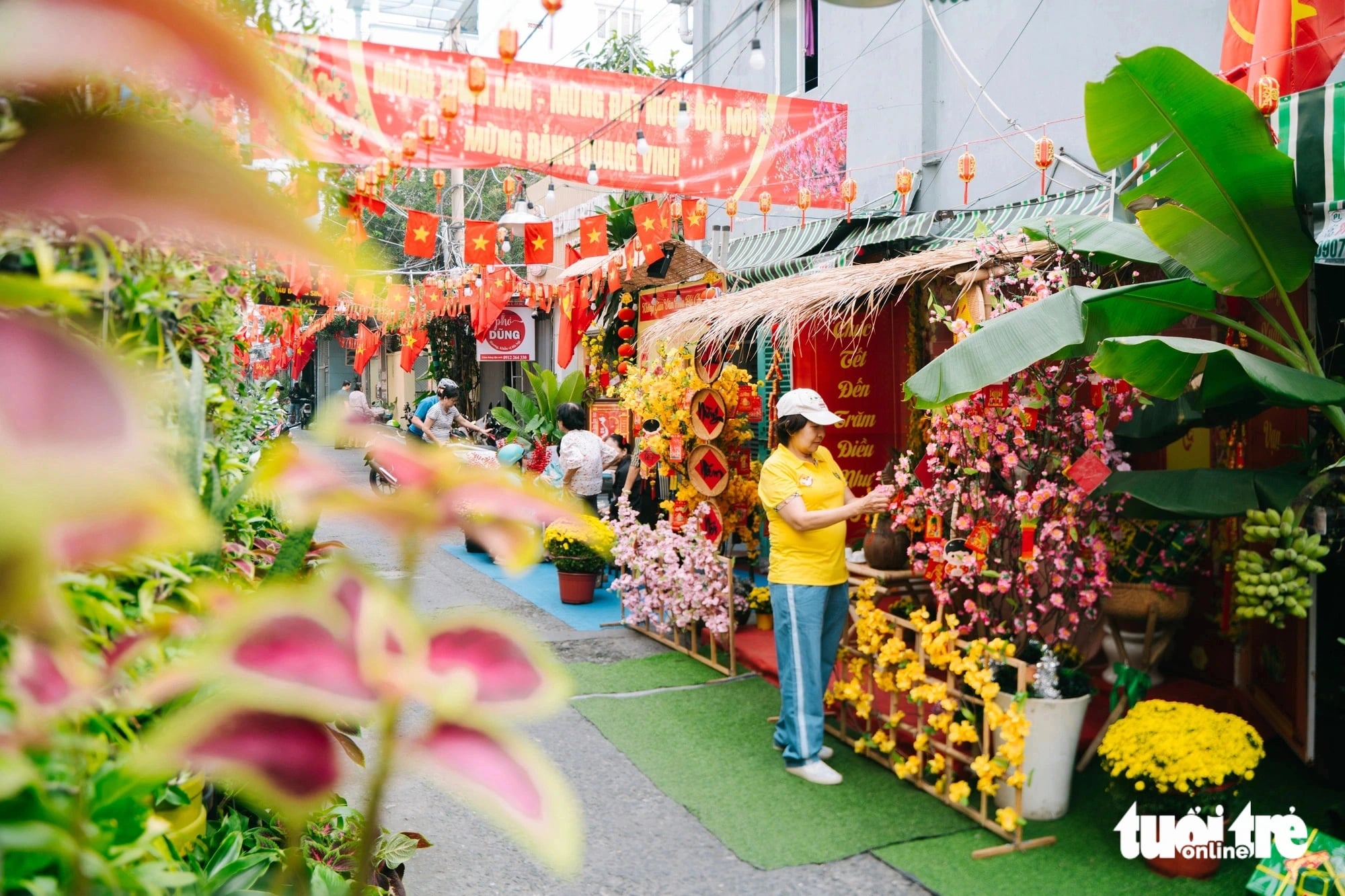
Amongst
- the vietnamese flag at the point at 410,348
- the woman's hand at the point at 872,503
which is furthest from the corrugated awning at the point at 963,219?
the vietnamese flag at the point at 410,348

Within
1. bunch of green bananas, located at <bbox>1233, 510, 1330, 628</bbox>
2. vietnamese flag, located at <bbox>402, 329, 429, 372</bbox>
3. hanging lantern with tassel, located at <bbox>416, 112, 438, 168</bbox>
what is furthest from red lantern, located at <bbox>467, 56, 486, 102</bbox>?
vietnamese flag, located at <bbox>402, 329, 429, 372</bbox>

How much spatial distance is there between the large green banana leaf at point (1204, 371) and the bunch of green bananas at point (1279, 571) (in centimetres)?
48

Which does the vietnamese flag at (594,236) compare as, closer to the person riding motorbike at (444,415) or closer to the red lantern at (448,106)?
the red lantern at (448,106)

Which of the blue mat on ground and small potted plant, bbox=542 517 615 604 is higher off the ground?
small potted plant, bbox=542 517 615 604

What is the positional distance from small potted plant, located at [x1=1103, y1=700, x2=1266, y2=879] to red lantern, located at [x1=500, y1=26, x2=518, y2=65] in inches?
219

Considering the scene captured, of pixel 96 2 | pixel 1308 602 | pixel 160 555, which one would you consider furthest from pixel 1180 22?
pixel 96 2

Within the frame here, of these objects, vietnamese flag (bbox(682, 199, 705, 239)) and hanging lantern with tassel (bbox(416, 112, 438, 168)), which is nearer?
hanging lantern with tassel (bbox(416, 112, 438, 168))

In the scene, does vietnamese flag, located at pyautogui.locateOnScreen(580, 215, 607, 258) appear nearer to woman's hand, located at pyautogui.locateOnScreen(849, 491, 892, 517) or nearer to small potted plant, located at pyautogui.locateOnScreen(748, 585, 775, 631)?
small potted plant, located at pyautogui.locateOnScreen(748, 585, 775, 631)

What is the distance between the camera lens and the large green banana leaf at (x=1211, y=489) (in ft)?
12.5

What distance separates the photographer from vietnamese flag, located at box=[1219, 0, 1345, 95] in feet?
15.9

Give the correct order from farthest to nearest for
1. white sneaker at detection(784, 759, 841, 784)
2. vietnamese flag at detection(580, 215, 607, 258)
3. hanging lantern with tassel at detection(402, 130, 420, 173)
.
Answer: vietnamese flag at detection(580, 215, 607, 258)
hanging lantern with tassel at detection(402, 130, 420, 173)
white sneaker at detection(784, 759, 841, 784)

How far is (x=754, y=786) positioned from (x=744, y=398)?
306 centimetres

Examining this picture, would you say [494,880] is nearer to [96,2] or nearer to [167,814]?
[167,814]

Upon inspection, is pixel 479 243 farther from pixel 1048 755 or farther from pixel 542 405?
pixel 1048 755
